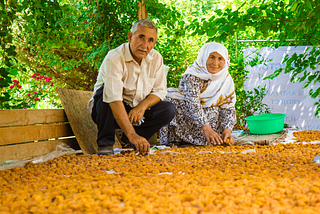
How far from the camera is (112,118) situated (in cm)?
211

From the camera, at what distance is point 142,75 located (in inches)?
88.7

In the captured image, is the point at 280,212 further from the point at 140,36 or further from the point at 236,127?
the point at 236,127

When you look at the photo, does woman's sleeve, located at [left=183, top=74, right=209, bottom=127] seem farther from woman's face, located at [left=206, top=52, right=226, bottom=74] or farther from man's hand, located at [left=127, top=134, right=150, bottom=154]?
man's hand, located at [left=127, top=134, right=150, bottom=154]

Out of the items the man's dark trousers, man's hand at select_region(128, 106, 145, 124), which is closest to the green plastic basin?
the man's dark trousers

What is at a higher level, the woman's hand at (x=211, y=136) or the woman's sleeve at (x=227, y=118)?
the woman's sleeve at (x=227, y=118)

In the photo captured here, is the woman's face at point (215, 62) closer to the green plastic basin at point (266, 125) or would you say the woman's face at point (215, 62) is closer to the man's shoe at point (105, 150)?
the green plastic basin at point (266, 125)

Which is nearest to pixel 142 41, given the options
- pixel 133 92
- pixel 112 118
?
pixel 133 92

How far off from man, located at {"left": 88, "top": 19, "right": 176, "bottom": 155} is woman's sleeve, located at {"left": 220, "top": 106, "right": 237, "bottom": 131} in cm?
64

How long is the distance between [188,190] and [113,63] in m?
1.31

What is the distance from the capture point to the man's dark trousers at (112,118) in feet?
6.89

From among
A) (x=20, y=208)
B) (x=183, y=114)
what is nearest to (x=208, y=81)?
(x=183, y=114)

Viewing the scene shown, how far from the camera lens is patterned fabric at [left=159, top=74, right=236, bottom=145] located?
104 inches

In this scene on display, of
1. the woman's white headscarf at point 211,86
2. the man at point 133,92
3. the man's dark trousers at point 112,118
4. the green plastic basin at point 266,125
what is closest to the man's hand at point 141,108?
the man at point 133,92

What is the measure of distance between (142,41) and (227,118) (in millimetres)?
1196
